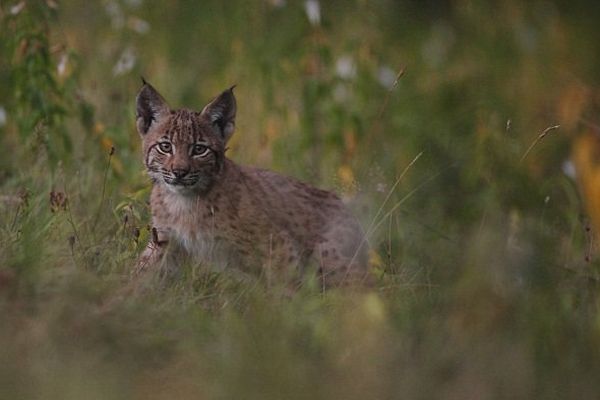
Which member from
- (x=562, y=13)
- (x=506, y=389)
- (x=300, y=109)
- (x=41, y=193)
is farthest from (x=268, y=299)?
(x=562, y=13)

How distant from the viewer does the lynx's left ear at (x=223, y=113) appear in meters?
7.56

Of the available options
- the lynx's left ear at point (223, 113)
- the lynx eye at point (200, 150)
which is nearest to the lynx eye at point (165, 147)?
the lynx eye at point (200, 150)

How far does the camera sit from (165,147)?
7.45 meters

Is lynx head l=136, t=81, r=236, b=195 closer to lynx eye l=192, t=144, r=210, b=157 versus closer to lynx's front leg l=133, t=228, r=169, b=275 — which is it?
lynx eye l=192, t=144, r=210, b=157

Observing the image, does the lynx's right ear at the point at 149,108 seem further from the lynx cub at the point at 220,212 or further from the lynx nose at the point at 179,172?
the lynx nose at the point at 179,172

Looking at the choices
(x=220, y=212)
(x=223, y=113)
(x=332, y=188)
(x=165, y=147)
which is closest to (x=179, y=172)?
(x=165, y=147)

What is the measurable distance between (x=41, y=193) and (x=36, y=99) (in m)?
1.01

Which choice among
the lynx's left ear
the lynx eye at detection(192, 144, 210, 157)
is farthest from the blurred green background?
the lynx's left ear

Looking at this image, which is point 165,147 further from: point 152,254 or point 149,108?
point 152,254

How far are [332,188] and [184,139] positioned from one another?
1.40 metres

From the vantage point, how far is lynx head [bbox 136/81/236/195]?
739cm

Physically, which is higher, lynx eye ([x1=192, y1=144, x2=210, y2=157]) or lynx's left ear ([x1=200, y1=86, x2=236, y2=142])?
lynx's left ear ([x1=200, y1=86, x2=236, y2=142])

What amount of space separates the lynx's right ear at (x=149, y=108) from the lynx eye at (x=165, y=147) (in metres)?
0.20

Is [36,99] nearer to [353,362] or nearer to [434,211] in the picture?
[434,211]
